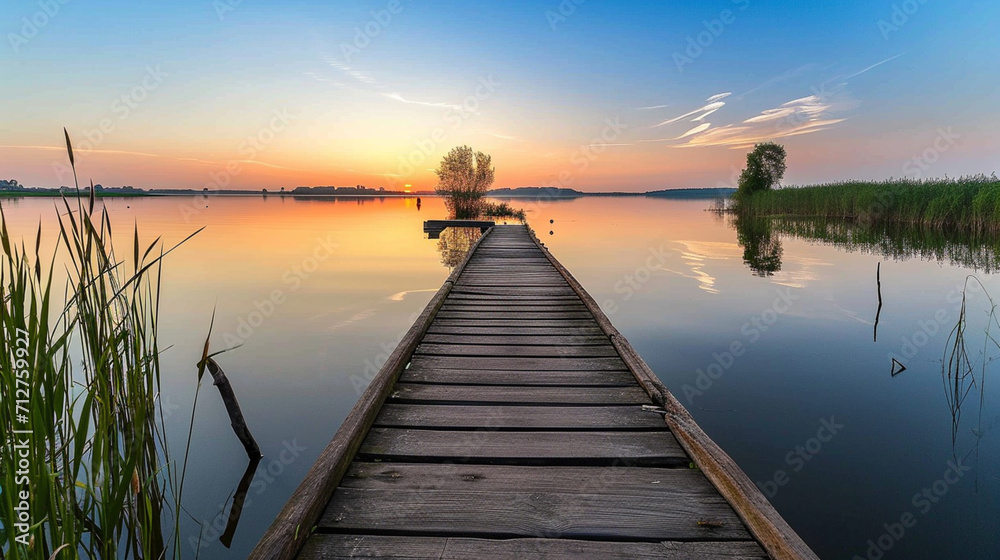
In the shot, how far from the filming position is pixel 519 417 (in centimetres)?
322

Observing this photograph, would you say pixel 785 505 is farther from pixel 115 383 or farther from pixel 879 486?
pixel 115 383

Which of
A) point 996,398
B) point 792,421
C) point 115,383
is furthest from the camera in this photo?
point 996,398

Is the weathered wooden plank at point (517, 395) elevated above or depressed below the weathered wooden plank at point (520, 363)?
above

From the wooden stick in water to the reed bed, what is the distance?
2201 cm

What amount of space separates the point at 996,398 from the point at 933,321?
11.4 feet

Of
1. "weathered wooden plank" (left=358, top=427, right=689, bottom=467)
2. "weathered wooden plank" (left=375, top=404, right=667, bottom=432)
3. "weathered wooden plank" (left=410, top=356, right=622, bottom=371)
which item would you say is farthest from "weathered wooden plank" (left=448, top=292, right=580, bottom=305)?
"weathered wooden plank" (left=358, top=427, right=689, bottom=467)

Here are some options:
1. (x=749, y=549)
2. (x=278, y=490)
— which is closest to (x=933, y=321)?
(x=749, y=549)

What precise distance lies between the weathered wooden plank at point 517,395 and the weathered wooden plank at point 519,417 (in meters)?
0.08

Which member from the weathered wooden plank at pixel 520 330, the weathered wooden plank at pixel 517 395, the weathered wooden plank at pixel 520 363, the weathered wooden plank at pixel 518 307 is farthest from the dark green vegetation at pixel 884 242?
the weathered wooden plank at pixel 517 395

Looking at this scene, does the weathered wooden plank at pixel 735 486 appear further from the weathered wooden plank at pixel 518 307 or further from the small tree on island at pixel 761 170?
the small tree on island at pixel 761 170

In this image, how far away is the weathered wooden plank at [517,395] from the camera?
11.4ft

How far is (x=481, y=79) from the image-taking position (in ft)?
53.1

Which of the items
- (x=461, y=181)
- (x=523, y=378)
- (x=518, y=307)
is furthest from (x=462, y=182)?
(x=523, y=378)

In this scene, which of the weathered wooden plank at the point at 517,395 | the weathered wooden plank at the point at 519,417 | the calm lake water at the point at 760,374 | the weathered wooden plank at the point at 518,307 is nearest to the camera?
the weathered wooden plank at the point at 519,417
